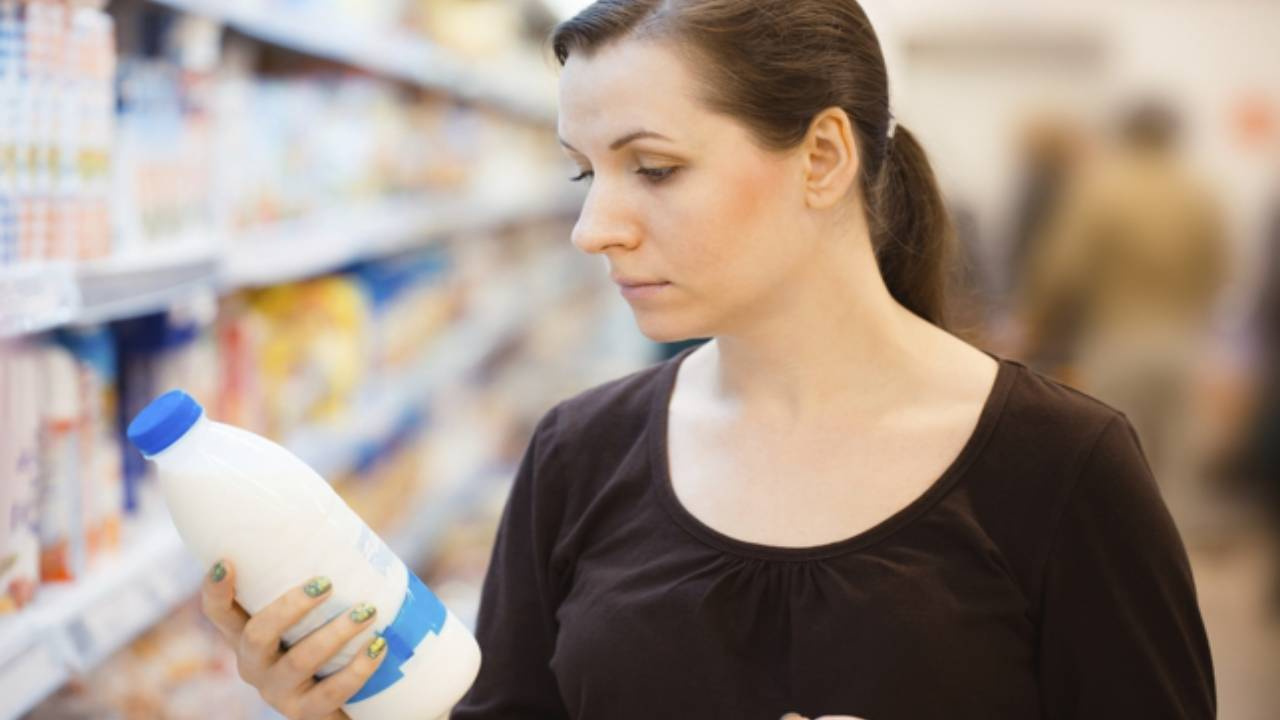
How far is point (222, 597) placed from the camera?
114 cm

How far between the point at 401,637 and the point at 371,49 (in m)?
2.01

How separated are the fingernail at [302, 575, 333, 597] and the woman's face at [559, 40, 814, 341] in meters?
0.40

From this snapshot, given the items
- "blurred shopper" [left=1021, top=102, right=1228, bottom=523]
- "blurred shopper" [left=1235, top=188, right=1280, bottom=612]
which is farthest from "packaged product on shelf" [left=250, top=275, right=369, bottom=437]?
"blurred shopper" [left=1235, top=188, right=1280, bottom=612]

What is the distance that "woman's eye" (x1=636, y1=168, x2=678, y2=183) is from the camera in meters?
1.29

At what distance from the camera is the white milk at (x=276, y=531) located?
1.13 metres

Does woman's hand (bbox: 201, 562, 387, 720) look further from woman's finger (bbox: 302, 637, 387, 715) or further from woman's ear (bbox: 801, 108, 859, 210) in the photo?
woman's ear (bbox: 801, 108, 859, 210)

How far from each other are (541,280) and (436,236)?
5.93 feet

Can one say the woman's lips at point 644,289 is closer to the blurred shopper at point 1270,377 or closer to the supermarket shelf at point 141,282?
the supermarket shelf at point 141,282

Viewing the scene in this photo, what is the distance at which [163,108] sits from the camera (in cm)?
195

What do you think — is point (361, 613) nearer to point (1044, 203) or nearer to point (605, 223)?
point (605, 223)

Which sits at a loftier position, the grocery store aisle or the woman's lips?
the woman's lips

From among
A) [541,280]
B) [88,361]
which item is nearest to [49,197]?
[88,361]

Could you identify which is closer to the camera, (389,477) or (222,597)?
(222,597)

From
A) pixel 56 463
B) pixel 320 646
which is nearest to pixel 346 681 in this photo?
pixel 320 646
